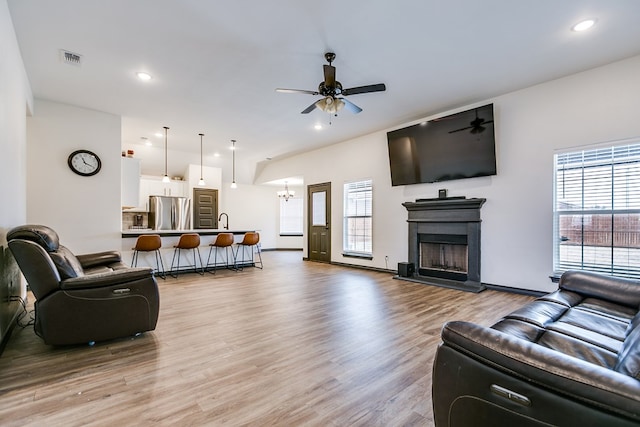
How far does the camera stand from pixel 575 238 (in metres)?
4.10

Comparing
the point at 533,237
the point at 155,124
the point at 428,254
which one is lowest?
the point at 428,254

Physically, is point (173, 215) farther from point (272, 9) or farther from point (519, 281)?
point (519, 281)

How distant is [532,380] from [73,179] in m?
6.49

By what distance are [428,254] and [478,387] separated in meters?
4.76

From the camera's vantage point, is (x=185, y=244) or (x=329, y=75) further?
(x=185, y=244)

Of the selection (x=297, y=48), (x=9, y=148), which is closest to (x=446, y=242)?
(x=297, y=48)

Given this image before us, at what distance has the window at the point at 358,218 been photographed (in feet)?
22.4

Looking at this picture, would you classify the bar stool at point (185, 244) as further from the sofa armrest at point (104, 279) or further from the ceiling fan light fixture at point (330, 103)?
the ceiling fan light fixture at point (330, 103)

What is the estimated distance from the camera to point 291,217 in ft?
37.2

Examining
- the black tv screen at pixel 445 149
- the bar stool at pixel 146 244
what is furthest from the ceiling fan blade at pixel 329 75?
the bar stool at pixel 146 244

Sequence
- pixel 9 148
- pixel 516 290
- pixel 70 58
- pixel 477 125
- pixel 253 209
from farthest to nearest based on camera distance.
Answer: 1. pixel 253 209
2. pixel 477 125
3. pixel 516 290
4. pixel 70 58
5. pixel 9 148

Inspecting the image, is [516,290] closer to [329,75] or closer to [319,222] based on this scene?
[329,75]

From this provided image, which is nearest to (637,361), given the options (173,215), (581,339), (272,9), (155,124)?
(581,339)

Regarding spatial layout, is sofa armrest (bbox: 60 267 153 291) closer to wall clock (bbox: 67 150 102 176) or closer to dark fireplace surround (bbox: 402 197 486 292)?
wall clock (bbox: 67 150 102 176)
